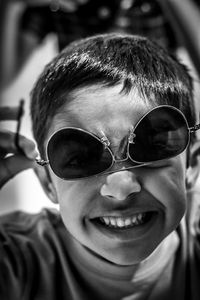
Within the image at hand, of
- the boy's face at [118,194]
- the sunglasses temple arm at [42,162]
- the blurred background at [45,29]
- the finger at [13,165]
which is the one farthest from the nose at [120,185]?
the blurred background at [45,29]

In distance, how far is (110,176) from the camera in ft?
2.48

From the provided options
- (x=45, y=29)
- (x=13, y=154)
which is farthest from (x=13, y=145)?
(x=45, y=29)

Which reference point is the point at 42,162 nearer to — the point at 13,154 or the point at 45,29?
the point at 13,154

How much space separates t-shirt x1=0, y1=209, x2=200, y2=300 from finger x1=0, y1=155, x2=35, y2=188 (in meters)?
0.12

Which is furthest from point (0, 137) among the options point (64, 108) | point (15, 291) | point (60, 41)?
point (60, 41)

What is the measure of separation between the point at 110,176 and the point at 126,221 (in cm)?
10

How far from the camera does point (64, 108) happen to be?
2.64 feet

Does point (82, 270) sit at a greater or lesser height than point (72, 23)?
lesser

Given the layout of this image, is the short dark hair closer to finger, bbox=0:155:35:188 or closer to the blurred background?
finger, bbox=0:155:35:188

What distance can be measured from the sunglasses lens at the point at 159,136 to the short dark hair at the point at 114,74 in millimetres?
65

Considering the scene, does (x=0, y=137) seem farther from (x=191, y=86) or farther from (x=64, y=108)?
(x=191, y=86)

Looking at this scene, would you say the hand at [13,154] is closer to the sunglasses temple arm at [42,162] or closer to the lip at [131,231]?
Answer: the sunglasses temple arm at [42,162]

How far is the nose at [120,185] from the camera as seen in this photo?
739 mm

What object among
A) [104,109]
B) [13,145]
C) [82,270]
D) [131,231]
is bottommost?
[82,270]
